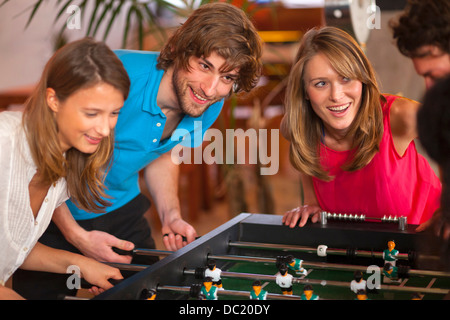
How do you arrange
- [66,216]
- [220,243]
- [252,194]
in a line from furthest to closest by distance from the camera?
[252,194] → [66,216] → [220,243]

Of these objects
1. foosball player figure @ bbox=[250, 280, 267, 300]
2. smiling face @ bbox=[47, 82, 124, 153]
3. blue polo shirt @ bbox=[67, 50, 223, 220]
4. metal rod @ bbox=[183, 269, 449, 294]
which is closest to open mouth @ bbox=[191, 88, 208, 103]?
blue polo shirt @ bbox=[67, 50, 223, 220]

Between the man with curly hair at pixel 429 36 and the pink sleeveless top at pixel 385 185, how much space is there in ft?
1.00

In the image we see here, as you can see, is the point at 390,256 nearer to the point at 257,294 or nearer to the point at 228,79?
the point at 257,294

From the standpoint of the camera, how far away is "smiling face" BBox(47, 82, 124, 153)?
140cm

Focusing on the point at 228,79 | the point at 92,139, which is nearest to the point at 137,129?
the point at 228,79

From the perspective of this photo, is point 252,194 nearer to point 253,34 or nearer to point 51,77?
point 253,34

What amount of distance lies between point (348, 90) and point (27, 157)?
3.40 ft

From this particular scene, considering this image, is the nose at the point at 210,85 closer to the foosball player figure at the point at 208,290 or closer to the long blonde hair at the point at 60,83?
the long blonde hair at the point at 60,83

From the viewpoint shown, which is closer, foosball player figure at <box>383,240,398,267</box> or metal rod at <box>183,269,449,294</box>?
metal rod at <box>183,269,449,294</box>

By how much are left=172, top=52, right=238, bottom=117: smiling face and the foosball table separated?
404mm

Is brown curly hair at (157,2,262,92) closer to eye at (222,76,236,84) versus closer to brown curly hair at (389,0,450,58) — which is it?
eye at (222,76,236,84)

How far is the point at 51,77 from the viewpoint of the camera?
4.65 ft

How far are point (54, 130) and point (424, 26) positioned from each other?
42.9 inches
